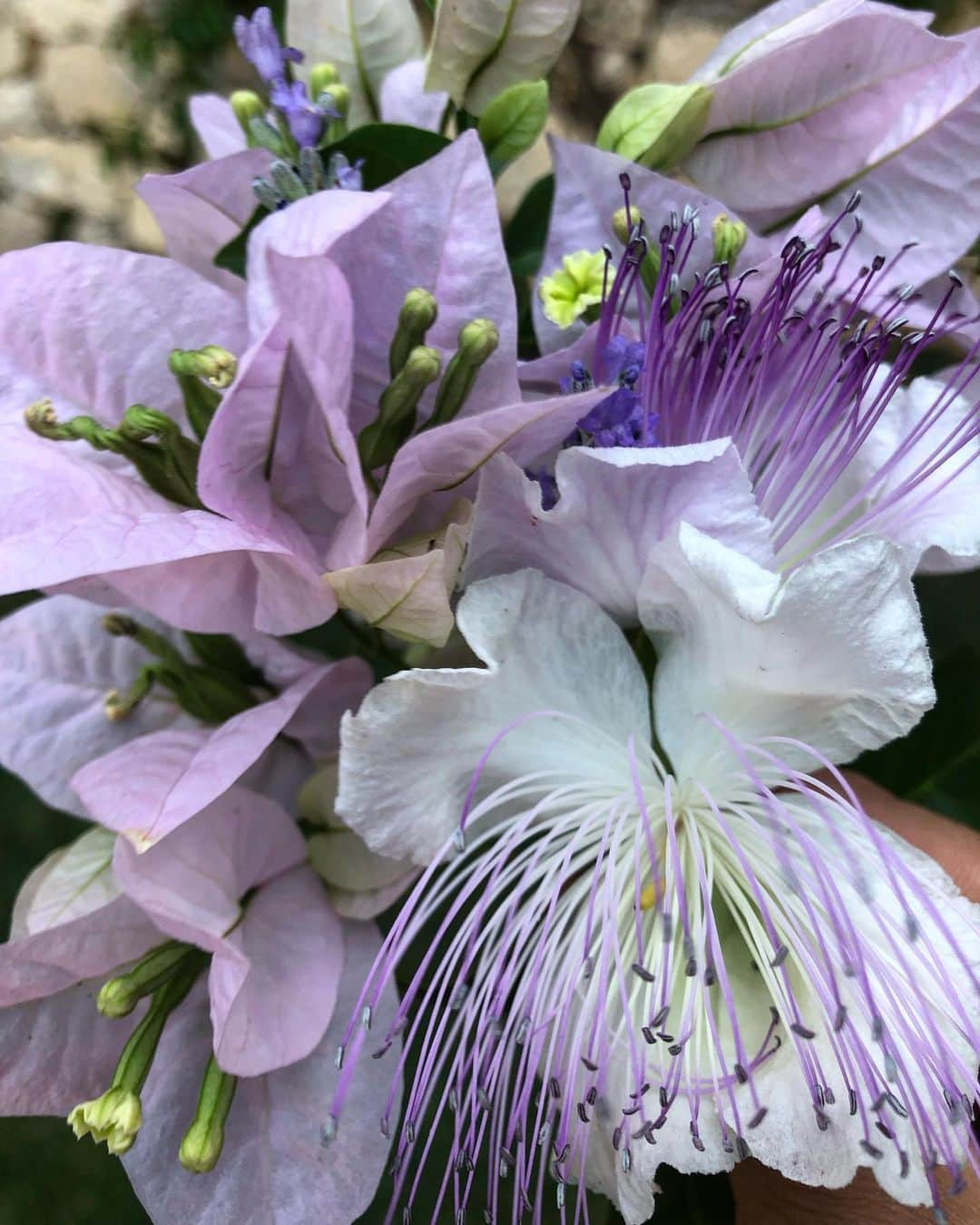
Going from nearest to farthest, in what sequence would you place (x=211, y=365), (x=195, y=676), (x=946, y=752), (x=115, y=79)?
(x=211, y=365), (x=195, y=676), (x=946, y=752), (x=115, y=79)

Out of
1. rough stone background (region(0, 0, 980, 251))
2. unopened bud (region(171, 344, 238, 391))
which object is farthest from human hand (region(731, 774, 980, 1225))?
rough stone background (region(0, 0, 980, 251))

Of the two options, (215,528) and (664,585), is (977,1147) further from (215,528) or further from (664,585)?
(215,528)

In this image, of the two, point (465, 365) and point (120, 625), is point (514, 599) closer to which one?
point (465, 365)

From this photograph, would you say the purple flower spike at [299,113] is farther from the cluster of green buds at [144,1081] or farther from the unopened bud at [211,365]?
the cluster of green buds at [144,1081]

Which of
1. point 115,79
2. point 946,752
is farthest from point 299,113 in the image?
point 115,79

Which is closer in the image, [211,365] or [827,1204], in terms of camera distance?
[211,365]

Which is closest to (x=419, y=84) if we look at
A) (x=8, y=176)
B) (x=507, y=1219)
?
(x=507, y=1219)

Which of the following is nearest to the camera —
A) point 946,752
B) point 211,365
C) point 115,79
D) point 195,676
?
point 211,365
